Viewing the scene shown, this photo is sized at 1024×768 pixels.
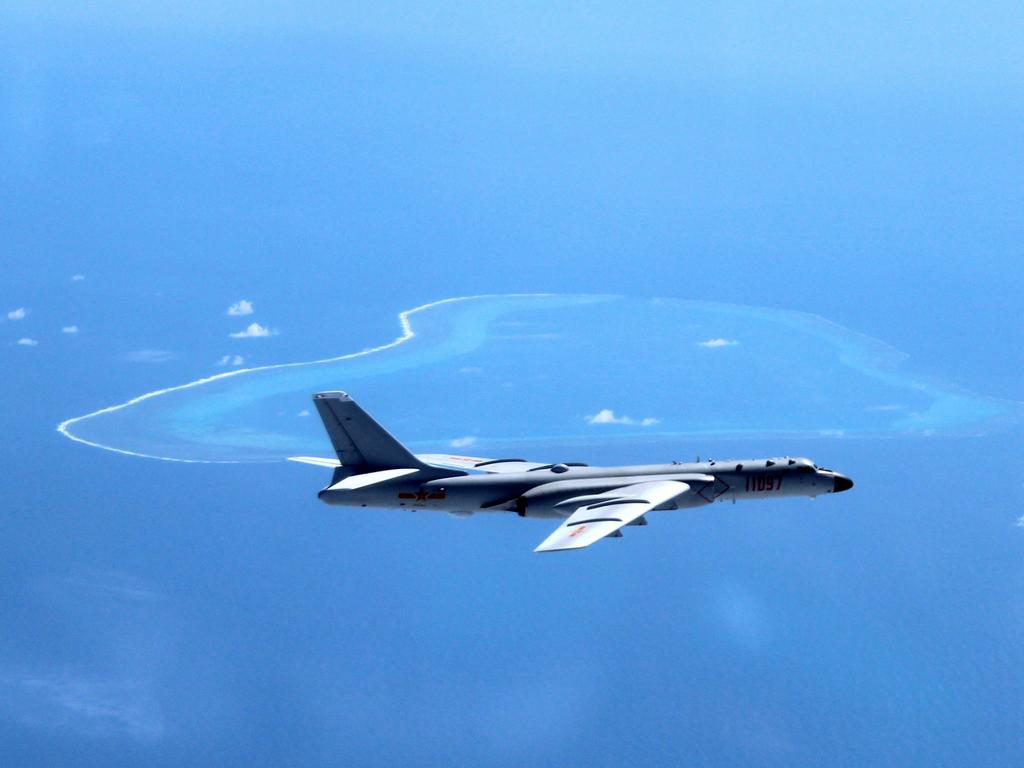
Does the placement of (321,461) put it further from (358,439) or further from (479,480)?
(479,480)

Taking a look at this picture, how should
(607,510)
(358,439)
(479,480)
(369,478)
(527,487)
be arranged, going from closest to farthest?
1. (607,510)
2. (369,478)
3. (527,487)
4. (479,480)
5. (358,439)

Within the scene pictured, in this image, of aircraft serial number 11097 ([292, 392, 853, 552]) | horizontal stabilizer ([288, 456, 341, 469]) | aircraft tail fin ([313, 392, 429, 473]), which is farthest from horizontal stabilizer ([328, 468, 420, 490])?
horizontal stabilizer ([288, 456, 341, 469])

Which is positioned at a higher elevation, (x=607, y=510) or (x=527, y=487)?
(x=527, y=487)

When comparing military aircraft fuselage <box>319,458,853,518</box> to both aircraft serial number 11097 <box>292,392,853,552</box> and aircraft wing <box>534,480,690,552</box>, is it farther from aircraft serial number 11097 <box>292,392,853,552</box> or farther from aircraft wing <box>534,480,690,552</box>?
aircraft wing <box>534,480,690,552</box>

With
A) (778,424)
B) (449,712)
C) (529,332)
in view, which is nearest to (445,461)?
(449,712)

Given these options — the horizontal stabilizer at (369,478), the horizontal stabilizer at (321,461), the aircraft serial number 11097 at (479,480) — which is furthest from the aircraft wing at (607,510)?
the horizontal stabilizer at (321,461)

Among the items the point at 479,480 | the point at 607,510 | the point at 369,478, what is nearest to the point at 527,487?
the point at 479,480
